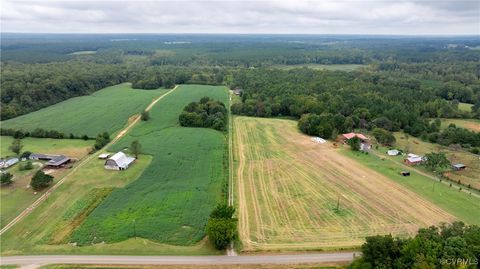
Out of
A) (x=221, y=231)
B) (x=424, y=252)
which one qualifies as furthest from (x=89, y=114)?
(x=424, y=252)

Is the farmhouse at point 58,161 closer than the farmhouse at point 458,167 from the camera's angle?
Yes

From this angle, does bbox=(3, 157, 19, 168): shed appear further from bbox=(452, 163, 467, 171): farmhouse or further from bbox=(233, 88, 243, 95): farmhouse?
bbox=(233, 88, 243, 95): farmhouse

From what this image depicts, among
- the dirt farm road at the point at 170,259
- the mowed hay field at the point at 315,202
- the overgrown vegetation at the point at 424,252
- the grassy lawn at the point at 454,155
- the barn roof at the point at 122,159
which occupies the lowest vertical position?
the dirt farm road at the point at 170,259

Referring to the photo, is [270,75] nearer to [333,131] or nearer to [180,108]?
[180,108]

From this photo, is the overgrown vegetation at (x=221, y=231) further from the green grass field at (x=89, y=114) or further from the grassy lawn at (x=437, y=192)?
the green grass field at (x=89, y=114)

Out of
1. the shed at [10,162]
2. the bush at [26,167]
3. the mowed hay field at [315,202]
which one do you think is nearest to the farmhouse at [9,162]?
the shed at [10,162]

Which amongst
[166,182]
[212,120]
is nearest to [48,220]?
[166,182]

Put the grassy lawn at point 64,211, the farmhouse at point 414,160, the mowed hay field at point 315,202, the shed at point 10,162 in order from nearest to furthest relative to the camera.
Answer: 1. the grassy lawn at point 64,211
2. the mowed hay field at point 315,202
3. the shed at point 10,162
4. the farmhouse at point 414,160
